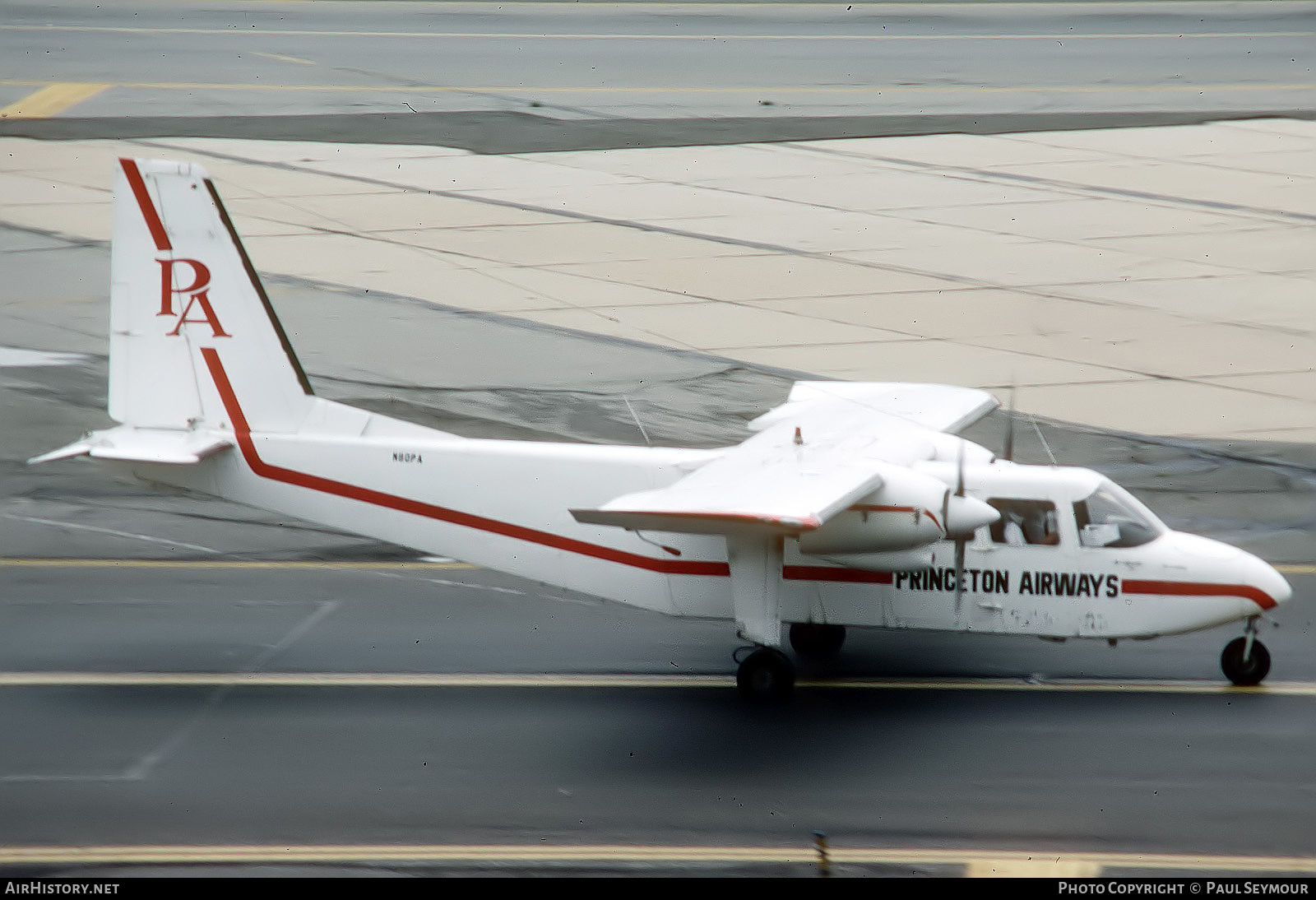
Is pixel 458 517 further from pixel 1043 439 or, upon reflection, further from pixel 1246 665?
pixel 1043 439

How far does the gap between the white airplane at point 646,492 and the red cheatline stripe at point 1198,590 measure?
0.05ft

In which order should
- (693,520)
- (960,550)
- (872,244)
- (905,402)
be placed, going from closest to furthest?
(693,520)
(960,550)
(905,402)
(872,244)

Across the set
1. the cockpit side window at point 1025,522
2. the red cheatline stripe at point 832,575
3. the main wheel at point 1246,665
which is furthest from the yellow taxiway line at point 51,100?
the main wheel at point 1246,665

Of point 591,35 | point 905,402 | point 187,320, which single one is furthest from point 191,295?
point 591,35

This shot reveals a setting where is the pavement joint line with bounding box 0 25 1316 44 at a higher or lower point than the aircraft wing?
higher

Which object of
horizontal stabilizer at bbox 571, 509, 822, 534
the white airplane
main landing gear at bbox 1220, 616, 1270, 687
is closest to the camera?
horizontal stabilizer at bbox 571, 509, 822, 534

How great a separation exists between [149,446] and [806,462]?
21.0 feet

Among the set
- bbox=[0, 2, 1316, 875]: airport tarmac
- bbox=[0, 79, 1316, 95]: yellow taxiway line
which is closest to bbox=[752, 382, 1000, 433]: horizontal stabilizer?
bbox=[0, 2, 1316, 875]: airport tarmac

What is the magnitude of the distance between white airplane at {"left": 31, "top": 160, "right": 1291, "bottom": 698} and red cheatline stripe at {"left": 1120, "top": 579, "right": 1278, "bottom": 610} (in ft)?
0.05

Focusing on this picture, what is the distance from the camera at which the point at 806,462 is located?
14578mm

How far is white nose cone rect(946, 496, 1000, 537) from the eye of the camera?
13961 mm

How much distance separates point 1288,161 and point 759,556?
27.9 metres

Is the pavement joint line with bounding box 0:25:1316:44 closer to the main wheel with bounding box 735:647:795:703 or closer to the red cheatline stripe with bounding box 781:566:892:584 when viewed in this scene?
the red cheatline stripe with bounding box 781:566:892:584
